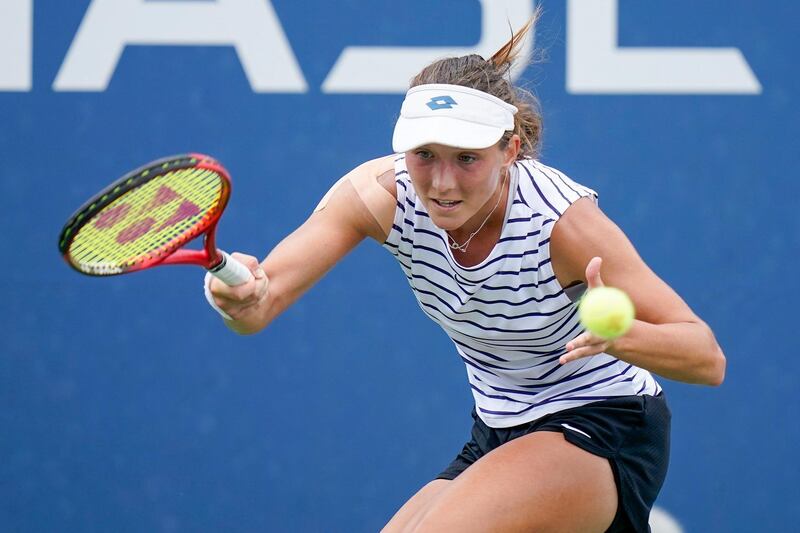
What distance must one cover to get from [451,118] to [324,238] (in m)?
0.36

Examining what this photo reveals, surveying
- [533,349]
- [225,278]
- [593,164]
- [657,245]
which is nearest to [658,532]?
[657,245]

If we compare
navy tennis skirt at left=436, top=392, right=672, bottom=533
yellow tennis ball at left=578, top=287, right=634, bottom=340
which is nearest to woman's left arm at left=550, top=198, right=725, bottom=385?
yellow tennis ball at left=578, top=287, right=634, bottom=340

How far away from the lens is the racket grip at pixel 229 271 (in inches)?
82.4

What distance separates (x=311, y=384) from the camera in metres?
3.53

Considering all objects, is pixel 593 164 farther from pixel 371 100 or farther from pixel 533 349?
pixel 533 349

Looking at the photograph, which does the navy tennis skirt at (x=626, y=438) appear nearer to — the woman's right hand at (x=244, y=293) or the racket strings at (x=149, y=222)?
the woman's right hand at (x=244, y=293)

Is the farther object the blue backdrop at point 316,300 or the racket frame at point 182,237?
the blue backdrop at point 316,300

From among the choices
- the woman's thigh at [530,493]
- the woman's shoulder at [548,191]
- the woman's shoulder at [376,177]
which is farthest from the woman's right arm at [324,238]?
the woman's thigh at [530,493]

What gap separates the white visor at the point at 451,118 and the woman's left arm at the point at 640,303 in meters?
0.20

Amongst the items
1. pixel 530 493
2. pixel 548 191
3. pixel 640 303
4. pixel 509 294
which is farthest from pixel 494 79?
pixel 530 493

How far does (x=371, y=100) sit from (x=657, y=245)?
2.85ft

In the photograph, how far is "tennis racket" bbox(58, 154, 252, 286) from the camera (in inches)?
80.3

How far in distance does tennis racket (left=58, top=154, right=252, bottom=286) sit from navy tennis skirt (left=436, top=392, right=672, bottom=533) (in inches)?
26.9

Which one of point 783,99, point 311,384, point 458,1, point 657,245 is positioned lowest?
point 311,384
